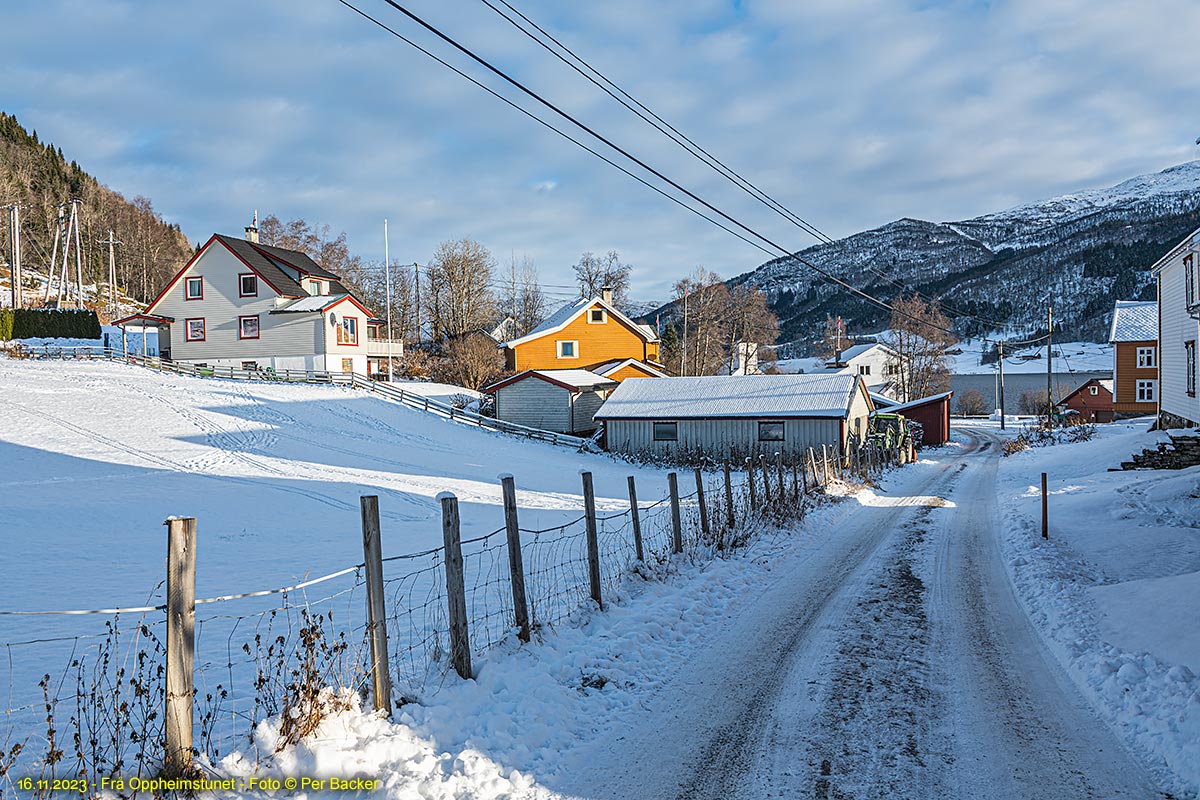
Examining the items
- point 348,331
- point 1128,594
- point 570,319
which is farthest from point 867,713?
point 348,331

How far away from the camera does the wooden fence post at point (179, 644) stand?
4199 millimetres

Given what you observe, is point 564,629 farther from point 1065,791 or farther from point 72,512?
point 72,512

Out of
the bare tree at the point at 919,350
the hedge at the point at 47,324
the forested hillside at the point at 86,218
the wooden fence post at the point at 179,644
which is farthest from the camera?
the forested hillside at the point at 86,218

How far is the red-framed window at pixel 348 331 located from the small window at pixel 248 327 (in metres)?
5.36

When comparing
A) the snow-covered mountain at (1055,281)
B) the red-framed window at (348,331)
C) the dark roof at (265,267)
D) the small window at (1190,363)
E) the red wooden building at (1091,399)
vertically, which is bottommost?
the red wooden building at (1091,399)

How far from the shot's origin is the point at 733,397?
34250 millimetres

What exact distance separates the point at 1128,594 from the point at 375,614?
27.8ft

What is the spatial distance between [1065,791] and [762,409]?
28228mm

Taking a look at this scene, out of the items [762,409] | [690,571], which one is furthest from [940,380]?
[690,571]

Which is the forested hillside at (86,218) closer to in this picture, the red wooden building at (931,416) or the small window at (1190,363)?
the red wooden building at (931,416)

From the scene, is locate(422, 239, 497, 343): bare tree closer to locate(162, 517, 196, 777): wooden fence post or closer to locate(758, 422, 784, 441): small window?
locate(758, 422, 784, 441): small window

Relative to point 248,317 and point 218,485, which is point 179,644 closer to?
point 218,485

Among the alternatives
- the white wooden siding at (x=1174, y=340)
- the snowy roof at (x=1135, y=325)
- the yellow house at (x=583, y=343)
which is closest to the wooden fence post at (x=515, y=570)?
the white wooden siding at (x=1174, y=340)

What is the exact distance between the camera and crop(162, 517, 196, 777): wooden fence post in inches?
165
